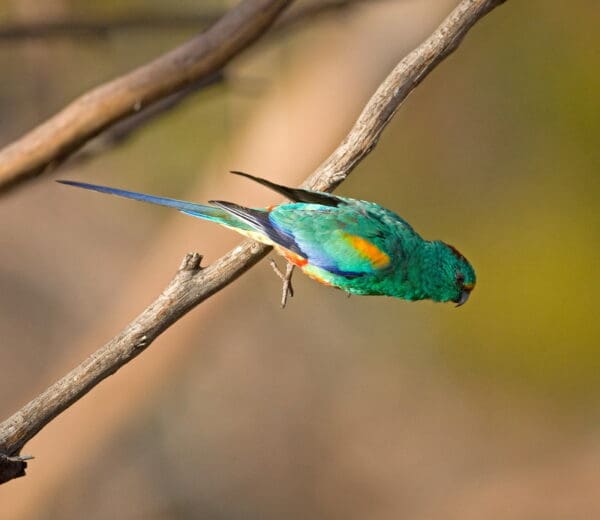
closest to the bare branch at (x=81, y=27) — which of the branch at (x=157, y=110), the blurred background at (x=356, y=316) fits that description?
the branch at (x=157, y=110)

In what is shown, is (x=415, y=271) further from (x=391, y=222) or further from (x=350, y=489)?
(x=350, y=489)

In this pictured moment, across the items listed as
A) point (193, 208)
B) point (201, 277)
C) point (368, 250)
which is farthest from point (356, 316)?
point (201, 277)

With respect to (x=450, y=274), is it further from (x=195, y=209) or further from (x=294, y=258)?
(x=195, y=209)

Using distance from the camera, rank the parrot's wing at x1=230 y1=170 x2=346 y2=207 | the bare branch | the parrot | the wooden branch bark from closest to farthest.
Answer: the wooden branch bark
the parrot's wing at x1=230 y1=170 x2=346 y2=207
the parrot
the bare branch

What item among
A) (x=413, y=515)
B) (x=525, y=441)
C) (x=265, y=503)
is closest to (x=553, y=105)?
(x=525, y=441)

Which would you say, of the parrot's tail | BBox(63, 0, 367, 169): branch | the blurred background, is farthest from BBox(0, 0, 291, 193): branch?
the blurred background

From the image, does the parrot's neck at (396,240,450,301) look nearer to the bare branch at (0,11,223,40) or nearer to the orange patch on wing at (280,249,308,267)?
the orange patch on wing at (280,249,308,267)
